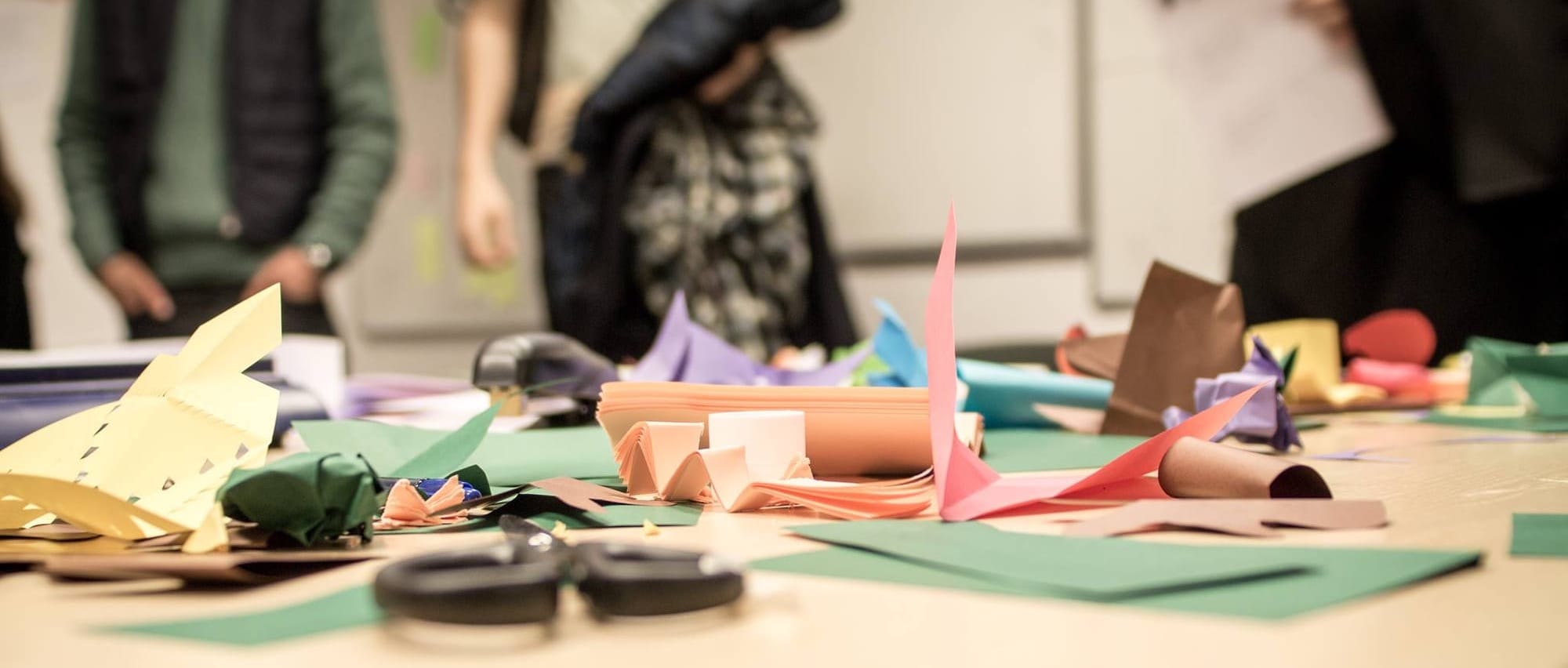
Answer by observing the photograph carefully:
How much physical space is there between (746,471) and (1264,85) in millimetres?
1082

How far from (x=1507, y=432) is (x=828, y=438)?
15.5 inches

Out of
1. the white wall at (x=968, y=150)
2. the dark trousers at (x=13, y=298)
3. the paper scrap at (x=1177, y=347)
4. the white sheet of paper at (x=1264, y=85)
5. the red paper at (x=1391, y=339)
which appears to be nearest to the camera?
the paper scrap at (x=1177, y=347)

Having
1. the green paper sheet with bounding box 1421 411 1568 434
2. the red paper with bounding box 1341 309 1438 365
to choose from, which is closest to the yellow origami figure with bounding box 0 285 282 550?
the green paper sheet with bounding box 1421 411 1568 434

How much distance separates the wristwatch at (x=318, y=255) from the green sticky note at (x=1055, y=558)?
59.4 inches

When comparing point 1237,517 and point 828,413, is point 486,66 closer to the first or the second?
point 828,413

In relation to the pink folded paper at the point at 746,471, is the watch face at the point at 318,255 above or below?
above

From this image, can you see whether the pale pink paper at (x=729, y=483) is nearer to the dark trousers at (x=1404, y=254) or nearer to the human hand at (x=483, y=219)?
the dark trousers at (x=1404, y=254)

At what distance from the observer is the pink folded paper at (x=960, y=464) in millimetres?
329

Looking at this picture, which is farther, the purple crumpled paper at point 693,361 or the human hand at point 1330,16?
the human hand at point 1330,16

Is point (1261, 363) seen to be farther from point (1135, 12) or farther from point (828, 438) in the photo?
point (1135, 12)

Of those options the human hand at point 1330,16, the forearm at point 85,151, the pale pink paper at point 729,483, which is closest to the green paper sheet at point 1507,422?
the pale pink paper at point 729,483

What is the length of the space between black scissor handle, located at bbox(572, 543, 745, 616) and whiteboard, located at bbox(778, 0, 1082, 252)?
2077 millimetres

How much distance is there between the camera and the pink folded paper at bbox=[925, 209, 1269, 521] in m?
0.33

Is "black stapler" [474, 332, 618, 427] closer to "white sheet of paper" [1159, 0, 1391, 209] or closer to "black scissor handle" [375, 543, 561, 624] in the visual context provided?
"black scissor handle" [375, 543, 561, 624]
